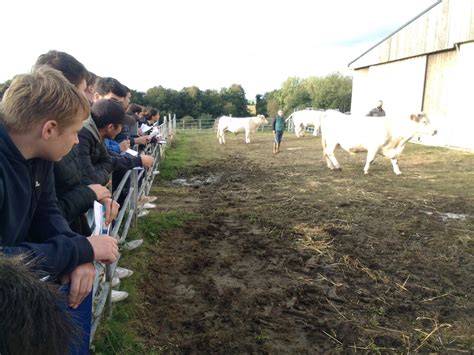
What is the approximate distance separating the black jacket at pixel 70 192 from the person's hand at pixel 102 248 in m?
0.50

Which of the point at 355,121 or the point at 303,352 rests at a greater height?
the point at 355,121

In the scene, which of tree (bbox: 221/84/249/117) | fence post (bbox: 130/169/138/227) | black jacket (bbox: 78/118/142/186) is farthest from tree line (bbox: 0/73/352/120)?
black jacket (bbox: 78/118/142/186)

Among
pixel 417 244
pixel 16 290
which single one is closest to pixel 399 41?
pixel 417 244

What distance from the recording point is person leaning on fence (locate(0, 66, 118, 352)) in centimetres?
129

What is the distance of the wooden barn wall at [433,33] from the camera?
46.2ft

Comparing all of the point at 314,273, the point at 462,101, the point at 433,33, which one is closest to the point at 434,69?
the point at 433,33

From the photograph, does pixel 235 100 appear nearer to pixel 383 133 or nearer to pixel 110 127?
pixel 383 133

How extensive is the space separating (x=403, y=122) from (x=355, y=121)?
112 centimetres

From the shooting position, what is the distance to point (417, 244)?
14.5 feet

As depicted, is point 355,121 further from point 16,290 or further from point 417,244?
point 16,290

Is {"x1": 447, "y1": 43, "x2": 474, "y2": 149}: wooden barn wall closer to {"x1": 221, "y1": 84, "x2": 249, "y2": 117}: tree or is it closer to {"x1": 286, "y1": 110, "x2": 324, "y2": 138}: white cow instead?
{"x1": 286, "y1": 110, "x2": 324, "y2": 138}: white cow

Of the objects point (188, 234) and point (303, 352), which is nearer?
point (303, 352)

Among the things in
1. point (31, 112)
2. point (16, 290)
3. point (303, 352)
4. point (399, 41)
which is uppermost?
point (399, 41)

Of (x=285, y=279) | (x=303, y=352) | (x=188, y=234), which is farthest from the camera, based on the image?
(x=188, y=234)
